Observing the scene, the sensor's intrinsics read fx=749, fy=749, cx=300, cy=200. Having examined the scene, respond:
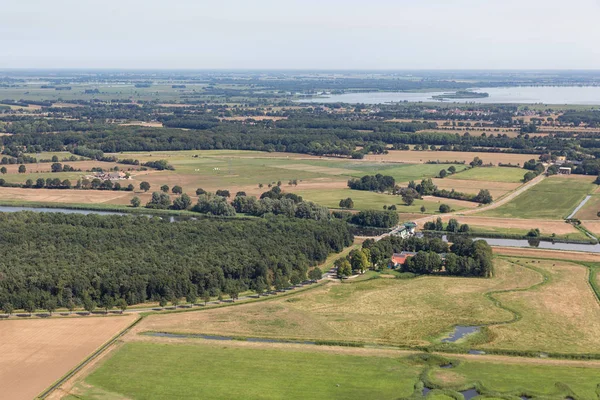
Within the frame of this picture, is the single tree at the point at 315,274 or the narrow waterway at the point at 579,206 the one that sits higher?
the narrow waterway at the point at 579,206

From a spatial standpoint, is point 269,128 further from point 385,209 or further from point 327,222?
point 327,222

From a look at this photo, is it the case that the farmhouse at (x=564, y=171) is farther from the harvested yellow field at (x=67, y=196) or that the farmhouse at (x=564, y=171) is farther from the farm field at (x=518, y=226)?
the harvested yellow field at (x=67, y=196)

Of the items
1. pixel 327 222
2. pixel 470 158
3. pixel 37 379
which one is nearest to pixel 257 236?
pixel 327 222

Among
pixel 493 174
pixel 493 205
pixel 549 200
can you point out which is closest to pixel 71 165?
pixel 493 174

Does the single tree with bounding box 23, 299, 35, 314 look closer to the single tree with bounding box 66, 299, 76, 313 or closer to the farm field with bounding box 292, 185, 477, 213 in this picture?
the single tree with bounding box 66, 299, 76, 313

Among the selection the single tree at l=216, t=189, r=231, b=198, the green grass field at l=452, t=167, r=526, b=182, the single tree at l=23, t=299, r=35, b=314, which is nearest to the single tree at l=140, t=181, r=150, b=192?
the single tree at l=216, t=189, r=231, b=198

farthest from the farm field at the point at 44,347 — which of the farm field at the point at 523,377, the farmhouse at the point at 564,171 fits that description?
the farmhouse at the point at 564,171

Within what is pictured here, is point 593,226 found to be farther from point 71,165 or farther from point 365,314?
point 71,165
